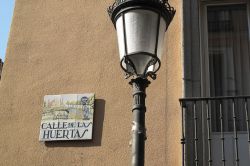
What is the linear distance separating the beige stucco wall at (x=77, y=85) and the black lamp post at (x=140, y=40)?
1944mm

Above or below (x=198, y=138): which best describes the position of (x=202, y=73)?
above

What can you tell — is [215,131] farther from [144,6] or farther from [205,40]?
[144,6]

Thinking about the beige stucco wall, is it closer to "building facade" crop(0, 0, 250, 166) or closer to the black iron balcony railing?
"building facade" crop(0, 0, 250, 166)

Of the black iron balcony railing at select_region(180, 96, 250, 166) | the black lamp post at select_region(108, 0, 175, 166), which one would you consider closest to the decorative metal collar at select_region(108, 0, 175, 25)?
the black lamp post at select_region(108, 0, 175, 166)

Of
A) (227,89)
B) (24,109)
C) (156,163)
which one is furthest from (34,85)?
(227,89)

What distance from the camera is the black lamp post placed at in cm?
440

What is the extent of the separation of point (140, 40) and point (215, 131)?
2474 mm

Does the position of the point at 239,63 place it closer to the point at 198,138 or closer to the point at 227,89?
the point at 227,89

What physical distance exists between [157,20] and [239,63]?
8.97 feet

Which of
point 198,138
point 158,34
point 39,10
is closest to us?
point 158,34

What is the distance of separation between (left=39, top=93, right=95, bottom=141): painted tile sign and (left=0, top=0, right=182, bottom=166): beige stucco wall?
3.5 inches

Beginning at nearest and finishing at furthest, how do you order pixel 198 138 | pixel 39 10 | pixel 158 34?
pixel 158 34 → pixel 198 138 → pixel 39 10

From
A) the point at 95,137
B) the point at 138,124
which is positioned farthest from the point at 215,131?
the point at 138,124

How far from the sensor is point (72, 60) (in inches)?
278
